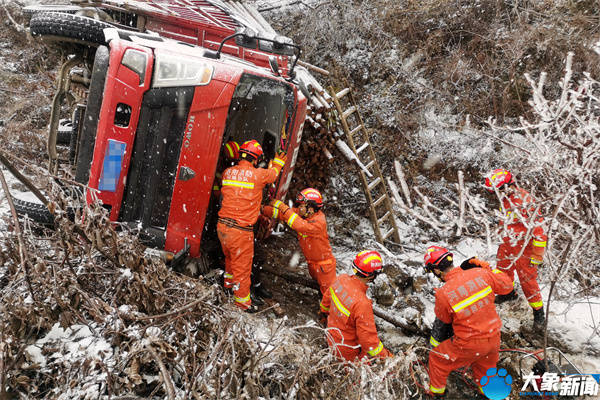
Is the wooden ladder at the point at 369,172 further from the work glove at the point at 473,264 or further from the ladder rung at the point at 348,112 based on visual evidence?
→ the work glove at the point at 473,264

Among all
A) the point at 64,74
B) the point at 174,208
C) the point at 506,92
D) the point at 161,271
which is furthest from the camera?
the point at 506,92

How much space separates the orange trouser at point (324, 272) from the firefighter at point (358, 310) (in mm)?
939

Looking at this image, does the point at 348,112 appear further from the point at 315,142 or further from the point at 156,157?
the point at 156,157

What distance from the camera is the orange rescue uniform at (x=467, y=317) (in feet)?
9.91

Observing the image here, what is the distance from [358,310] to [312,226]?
114cm

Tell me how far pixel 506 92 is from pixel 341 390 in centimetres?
568

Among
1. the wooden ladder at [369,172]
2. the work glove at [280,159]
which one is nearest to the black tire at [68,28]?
the work glove at [280,159]

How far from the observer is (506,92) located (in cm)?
608

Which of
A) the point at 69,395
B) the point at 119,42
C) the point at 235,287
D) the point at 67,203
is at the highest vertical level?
the point at 119,42

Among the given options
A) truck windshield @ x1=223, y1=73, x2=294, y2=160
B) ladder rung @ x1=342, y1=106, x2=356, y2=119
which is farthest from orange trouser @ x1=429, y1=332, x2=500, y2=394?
ladder rung @ x1=342, y1=106, x2=356, y2=119

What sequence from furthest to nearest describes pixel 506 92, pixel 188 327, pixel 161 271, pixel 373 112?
pixel 373 112 < pixel 506 92 < pixel 161 271 < pixel 188 327

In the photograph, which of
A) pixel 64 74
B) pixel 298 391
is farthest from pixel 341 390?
pixel 64 74

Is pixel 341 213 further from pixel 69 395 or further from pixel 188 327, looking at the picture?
pixel 69 395

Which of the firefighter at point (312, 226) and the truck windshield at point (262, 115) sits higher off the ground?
the truck windshield at point (262, 115)
